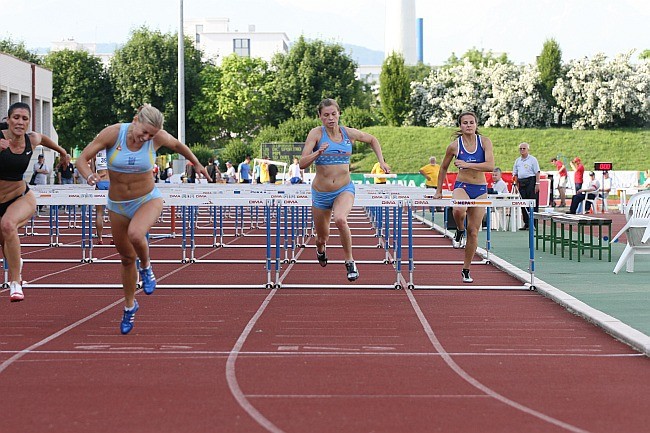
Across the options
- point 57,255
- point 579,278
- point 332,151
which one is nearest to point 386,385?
point 332,151

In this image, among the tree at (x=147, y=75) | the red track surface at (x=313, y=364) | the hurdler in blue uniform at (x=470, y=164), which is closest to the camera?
the red track surface at (x=313, y=364)

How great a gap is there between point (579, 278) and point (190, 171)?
87.1 feet

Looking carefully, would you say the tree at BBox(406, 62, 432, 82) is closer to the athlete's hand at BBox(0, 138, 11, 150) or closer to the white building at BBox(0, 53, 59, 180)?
the white building at BBox(0, 53, 59, 180)

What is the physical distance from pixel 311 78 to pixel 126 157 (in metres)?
78.8

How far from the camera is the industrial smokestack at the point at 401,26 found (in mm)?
113188

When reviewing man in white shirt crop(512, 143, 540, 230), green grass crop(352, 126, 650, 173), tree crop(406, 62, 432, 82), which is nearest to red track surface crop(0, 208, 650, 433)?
man in white shirt crop(512, 143, 540, 230)

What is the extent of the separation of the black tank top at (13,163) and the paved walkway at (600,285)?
210 inches

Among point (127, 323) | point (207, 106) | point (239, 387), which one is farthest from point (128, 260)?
point (207, 106)

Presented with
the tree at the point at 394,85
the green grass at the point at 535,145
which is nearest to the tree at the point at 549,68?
the green grass at the point at 535,145

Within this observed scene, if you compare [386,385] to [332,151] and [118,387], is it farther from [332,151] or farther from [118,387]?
[332,151]

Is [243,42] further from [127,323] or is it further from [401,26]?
[127,323]

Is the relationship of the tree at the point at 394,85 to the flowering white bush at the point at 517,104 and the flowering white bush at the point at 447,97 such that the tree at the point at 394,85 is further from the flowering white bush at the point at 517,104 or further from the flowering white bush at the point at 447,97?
the flowering white bush at the point at 517,104

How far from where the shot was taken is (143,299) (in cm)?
1282

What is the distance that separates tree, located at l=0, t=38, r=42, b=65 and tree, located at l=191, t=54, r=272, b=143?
1344 centimetres
